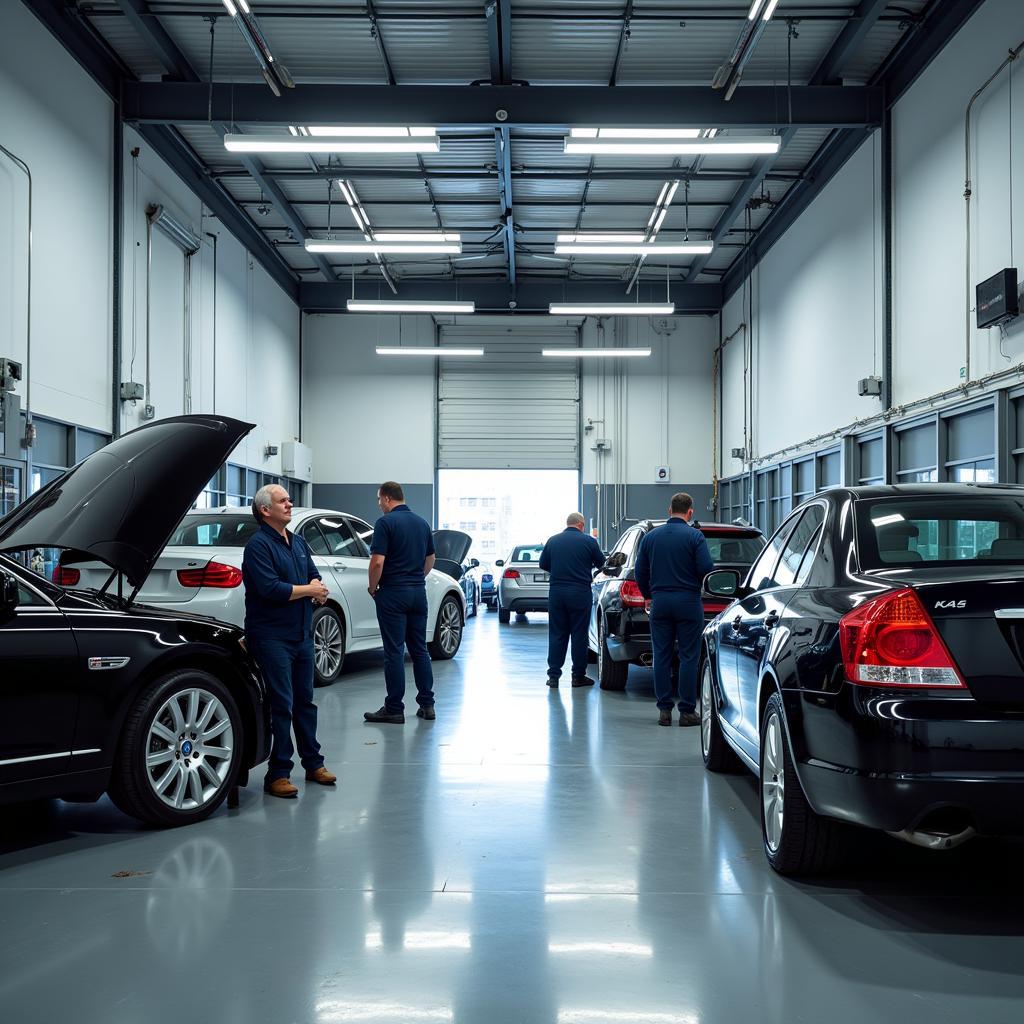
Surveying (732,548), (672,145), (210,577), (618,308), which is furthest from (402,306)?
(210,577)

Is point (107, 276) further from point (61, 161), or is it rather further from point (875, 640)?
point (875, 640)

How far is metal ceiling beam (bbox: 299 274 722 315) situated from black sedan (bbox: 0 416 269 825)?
1755 cm

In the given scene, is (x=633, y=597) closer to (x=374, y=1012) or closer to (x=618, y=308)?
(x=374, y=1012)

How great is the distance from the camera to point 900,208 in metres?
11.9

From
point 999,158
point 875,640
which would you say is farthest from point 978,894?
point 999,158

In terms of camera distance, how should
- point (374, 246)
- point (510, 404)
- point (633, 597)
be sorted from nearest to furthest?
1. point (633, 597)
2. point (374, 246)
3. point (510, 404)

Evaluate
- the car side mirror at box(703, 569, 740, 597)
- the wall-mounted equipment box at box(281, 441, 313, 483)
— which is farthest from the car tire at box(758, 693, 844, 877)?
the wall-mounted equipment box at box(281, 441, 313, 483)

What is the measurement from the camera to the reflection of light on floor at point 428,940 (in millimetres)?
3000

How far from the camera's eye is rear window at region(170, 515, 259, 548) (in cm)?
757

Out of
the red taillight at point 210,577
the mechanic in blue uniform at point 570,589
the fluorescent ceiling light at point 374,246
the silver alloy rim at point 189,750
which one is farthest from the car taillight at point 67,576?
the fluorescent ceiling light at point 374,246

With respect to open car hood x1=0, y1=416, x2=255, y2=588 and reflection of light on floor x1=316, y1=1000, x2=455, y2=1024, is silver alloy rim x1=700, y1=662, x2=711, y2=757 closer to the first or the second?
open car hood x1=0, y1=416, x2=255, y2=588

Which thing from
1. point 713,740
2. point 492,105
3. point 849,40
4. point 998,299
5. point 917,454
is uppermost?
point 849,40

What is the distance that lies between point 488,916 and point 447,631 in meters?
7.84

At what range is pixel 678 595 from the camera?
6707 millimetres
